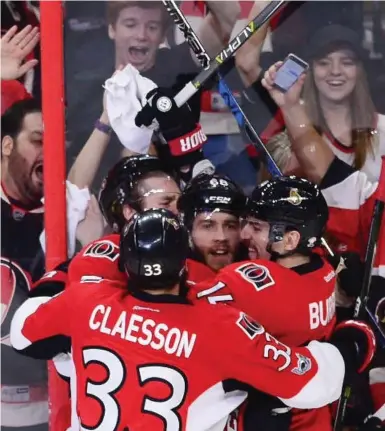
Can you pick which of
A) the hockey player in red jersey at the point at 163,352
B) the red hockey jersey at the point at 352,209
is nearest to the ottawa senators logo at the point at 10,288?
the hockey player in red jersey at the point at 163,352

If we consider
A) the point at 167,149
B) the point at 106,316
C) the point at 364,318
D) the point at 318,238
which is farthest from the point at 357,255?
the point at 106,316

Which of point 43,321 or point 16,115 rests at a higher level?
point 16,115

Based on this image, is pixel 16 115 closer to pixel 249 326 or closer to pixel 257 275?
pixel 257 275

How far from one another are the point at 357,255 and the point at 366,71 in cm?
52

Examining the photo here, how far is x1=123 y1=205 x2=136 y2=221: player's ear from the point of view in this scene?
1.89m

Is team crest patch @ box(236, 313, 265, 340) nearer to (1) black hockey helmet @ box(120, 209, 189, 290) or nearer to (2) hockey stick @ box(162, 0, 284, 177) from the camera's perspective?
(1) black hockey helmet @ box(120, 209, 189, 290)

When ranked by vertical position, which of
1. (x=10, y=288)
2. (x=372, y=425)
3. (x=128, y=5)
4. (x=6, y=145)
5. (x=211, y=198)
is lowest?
(x=372, y=425)

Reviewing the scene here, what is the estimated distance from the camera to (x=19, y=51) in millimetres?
2158

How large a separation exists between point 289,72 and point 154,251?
37.2 inches

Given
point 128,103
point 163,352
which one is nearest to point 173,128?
point 128,103

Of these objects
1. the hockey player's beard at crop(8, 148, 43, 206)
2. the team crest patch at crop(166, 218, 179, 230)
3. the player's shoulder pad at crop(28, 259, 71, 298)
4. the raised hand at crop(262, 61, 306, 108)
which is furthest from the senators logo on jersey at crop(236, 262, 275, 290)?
the hockey player's beard at crop(8, 148, 43, 206)

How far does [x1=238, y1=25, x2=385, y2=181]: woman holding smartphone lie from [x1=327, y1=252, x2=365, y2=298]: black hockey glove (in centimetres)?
27

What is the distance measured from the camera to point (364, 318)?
207cm

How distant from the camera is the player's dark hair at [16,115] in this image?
219cm
